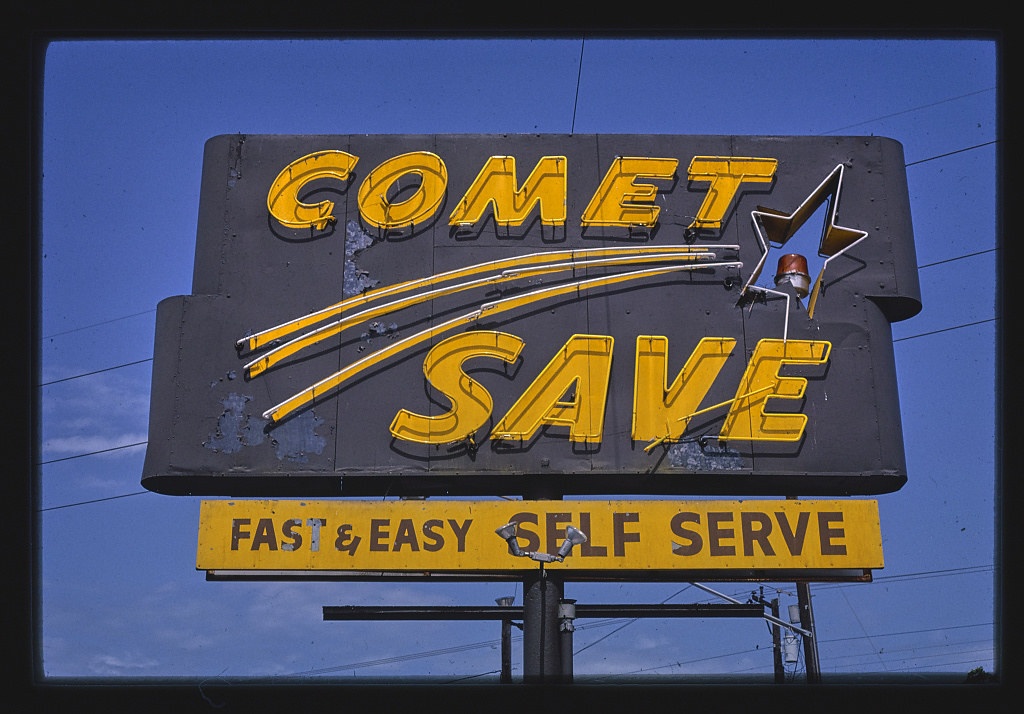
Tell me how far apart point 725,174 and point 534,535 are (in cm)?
448

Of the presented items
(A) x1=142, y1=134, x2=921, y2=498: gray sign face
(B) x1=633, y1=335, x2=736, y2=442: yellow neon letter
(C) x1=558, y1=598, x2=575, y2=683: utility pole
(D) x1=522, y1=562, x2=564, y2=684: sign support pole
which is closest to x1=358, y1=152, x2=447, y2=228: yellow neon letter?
(A) x1=142, y1=134, x2=921, y2=498: gray sign face

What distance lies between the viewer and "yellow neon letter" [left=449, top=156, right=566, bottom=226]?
12141mm

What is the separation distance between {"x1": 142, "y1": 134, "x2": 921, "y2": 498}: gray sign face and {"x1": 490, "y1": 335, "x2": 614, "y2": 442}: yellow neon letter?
0.07 ft

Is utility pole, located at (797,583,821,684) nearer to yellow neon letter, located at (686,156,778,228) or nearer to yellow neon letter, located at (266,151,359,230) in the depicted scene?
yellow neon letter, located at (686,156,778,228)

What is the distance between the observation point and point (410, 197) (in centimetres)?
1230

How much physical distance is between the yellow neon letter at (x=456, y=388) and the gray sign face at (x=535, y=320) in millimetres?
20

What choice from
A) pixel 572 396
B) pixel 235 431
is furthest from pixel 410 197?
pixel 235 431

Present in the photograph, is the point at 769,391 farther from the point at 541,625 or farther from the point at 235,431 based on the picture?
the point at 235,431

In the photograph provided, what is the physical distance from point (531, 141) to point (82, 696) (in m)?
7.09

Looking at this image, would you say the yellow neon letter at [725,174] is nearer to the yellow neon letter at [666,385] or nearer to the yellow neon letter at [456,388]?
the yellow neon letter at [666,385]

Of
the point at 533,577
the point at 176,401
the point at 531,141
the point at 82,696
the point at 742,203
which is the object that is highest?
the point at 531,141

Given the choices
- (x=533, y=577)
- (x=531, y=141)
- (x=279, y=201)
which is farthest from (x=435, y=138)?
(x=533, y=577)

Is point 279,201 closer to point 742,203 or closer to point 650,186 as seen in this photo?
point 650,186

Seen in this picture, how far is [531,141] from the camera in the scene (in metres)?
12.5
